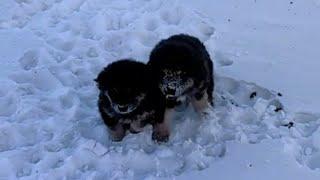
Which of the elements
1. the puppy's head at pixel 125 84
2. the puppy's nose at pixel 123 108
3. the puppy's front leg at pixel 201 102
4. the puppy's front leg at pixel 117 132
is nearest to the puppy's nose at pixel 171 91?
the puppy's head at pixel 125 84

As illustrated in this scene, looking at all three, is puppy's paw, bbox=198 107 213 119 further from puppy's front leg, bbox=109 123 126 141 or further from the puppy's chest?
puppy's front leg, bbox=109 123 126 141

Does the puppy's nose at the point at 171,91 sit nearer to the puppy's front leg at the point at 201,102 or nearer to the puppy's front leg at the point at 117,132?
the puppy's front leg at the point at 201,102

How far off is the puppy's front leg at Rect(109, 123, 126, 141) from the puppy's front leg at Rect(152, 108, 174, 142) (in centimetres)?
28

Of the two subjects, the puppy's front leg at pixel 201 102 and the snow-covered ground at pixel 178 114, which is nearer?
the snow-covered ground at pixel 178 114

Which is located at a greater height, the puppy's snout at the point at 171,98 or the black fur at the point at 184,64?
the black fur at the point at 184,64

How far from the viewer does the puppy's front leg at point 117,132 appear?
5449mm

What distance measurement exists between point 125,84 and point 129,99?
13 cm

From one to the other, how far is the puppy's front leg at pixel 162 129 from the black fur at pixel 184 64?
0.11 m

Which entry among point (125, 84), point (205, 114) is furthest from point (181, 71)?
point (205, 114)

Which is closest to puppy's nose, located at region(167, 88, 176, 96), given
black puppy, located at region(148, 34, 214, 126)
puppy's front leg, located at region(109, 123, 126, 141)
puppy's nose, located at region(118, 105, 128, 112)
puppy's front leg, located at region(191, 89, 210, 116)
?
black puppy, located at region(148, 34, 214, 126)

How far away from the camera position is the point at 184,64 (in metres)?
5.22

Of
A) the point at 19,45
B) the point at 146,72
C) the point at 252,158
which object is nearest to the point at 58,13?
the point at 19,45

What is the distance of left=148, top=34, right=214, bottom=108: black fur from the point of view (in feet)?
17.1

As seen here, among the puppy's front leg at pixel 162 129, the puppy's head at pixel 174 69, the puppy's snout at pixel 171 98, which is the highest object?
the puppy's head at pixel 174 69
